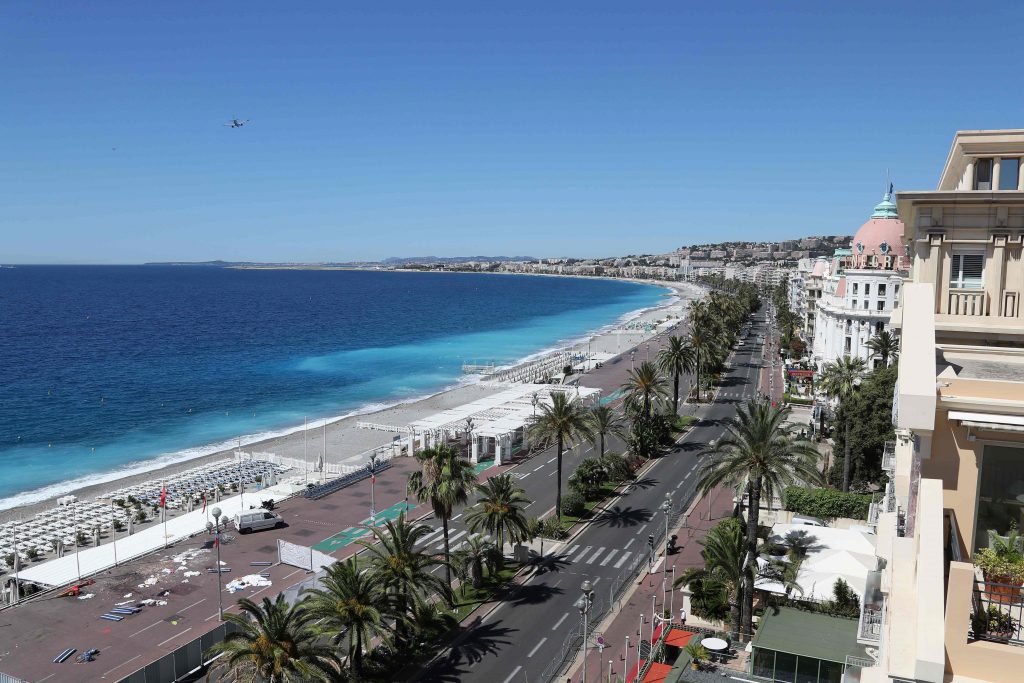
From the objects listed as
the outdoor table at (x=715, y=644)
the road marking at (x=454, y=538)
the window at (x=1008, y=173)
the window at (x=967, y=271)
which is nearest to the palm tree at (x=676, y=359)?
the road marking at (x=454, y=538)

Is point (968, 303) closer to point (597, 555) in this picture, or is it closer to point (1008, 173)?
point (1008, 173)

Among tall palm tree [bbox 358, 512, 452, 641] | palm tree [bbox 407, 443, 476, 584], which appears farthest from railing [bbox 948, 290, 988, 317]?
palm tree [bbox 407, 443, 476, 584]

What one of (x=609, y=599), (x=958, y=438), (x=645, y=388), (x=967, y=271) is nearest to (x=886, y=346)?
(x=645, y=388)

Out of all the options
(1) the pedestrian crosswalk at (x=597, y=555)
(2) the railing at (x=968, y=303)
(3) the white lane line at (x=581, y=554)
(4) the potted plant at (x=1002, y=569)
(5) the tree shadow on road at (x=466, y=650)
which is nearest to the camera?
(4) the potted plant at (x=1002, y=569)

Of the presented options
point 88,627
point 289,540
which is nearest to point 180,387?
point 289,540

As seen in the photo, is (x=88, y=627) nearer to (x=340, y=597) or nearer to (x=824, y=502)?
(x=340, y=597)

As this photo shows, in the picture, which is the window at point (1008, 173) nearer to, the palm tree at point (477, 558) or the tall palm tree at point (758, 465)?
the tall palm tree at point (758, 465)
